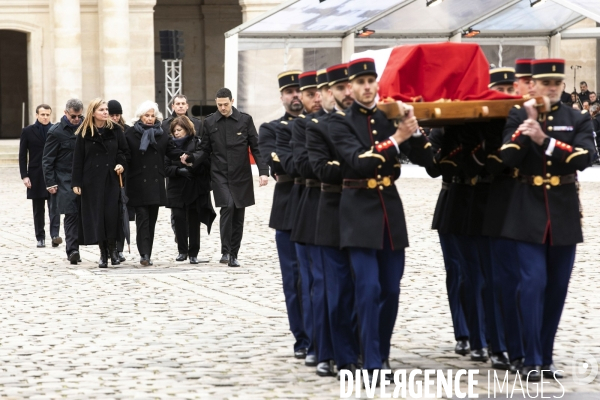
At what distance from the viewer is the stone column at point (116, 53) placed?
118ft

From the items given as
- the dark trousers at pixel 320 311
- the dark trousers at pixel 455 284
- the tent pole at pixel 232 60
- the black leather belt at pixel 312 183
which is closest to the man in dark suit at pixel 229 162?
the dark trousers at pixel 455 284

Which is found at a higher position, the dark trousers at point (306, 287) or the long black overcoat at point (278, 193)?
the long black overcoat at point (278, 193)

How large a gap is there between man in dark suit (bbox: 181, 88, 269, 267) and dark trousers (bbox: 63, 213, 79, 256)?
1541 mm

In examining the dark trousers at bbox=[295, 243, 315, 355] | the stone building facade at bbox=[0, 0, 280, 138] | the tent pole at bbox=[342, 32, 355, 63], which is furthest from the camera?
the stone building facade at bbox=[0, 0, 280, 138]

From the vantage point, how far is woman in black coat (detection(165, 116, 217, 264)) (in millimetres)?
Result: 13797

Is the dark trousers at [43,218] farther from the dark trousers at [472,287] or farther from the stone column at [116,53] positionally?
the stone column at [116,53]

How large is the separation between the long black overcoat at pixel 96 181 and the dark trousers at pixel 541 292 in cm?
688

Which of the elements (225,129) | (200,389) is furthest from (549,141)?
(225,129)

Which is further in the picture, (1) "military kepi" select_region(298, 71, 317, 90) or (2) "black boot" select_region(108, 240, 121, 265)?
(2) "black boot" select_region(108, 240, 121, 265)

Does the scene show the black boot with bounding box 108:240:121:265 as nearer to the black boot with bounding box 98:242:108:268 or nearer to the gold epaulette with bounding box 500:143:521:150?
the black boot with bounding box 98:242:108:268

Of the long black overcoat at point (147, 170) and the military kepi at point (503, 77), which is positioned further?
the long black overcoat at point (147, 170)

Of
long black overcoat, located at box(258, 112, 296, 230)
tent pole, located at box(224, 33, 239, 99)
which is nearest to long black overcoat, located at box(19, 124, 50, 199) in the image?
long black overcoat, located at box(258, 112, 296, 230)

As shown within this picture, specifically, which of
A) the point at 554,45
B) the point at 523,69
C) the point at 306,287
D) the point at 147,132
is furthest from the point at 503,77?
the point at 554,45

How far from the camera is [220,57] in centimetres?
4747
